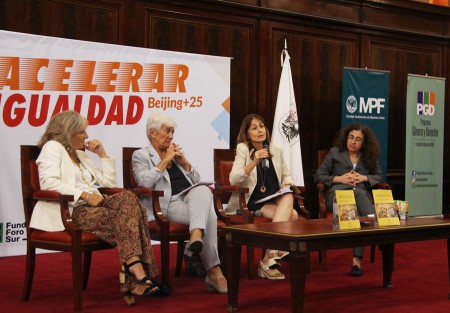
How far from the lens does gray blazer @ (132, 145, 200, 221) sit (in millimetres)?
4406

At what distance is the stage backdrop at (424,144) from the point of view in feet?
26.5

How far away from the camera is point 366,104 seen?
25.2ft

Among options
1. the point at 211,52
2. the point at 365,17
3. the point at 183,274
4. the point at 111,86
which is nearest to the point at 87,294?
the point at 183,274

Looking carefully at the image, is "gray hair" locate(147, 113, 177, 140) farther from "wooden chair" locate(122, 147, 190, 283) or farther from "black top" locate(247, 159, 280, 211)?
"black top" locate(247, 159, 280, 211)

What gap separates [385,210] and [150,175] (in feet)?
4.61

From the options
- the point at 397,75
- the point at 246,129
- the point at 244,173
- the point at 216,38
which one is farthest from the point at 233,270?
the point at 397,75

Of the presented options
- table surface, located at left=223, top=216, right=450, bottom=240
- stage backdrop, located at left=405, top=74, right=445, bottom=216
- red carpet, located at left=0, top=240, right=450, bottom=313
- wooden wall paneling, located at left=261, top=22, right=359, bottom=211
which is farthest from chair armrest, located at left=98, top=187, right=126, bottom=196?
stage backdrop, located at left=405, top=74, right=445, bottom=216

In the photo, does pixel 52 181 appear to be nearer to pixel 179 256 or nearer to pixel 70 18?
pixel 179 256

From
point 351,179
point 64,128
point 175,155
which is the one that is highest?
point 64,128

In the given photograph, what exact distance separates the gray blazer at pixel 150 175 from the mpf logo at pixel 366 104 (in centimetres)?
349

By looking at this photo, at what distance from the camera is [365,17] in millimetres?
8250

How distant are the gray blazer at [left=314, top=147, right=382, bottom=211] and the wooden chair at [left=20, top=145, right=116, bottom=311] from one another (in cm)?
200

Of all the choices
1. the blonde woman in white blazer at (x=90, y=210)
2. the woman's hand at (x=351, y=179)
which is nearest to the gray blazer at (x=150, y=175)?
the blonde woman in white blazer at (x=90, y=210)

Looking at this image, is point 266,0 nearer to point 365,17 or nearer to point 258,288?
point 365,17
